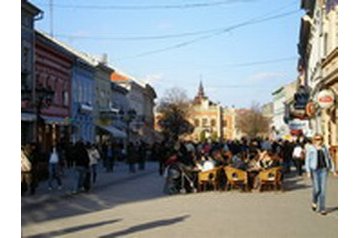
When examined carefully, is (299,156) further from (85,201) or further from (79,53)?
(79,53)

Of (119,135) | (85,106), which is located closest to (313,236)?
(85,106)

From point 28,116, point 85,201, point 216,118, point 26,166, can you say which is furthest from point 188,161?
point 216,118

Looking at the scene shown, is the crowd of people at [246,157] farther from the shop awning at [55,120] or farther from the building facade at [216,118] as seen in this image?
the building facade at [216,118]

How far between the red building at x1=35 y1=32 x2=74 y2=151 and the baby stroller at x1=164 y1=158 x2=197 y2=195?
17082mm

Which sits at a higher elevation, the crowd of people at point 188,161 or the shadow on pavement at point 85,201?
the crowd of people at point 188,161

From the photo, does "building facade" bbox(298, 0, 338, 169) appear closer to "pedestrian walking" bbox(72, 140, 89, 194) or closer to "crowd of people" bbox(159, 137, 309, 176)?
"crowd of people" bbox(159, 137, 309, 176)

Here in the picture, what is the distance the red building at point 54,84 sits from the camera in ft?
128

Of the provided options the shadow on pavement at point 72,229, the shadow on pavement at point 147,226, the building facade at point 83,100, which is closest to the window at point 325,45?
the building facade at point 83,100

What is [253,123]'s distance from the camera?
388ft

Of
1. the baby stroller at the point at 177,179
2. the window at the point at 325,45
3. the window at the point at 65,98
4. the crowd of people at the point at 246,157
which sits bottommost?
the baby stroller at the point at 177,179

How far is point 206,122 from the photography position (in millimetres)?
128375

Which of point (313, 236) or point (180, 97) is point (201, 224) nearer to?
point (313, 236)

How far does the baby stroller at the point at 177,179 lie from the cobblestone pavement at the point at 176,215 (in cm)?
52
